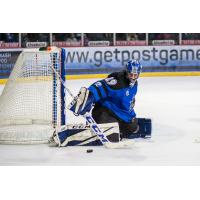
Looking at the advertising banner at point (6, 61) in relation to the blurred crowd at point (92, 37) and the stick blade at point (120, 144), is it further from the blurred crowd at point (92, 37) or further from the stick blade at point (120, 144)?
the stick blade at point (120, 144)

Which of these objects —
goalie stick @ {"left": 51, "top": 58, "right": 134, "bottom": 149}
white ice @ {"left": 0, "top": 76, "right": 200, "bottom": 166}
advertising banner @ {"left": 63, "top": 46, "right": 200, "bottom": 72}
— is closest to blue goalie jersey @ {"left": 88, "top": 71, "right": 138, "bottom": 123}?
goalie stick @ {"left": 51, "top": 58, "right": 134, "bottom": 149}

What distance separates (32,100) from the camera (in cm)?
482

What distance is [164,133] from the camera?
447 cm

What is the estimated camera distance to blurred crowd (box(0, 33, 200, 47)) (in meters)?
8.09

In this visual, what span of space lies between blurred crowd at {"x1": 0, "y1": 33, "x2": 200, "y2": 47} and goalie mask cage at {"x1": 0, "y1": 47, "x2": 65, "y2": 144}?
2.95m

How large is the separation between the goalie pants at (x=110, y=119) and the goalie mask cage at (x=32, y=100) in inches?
10.8

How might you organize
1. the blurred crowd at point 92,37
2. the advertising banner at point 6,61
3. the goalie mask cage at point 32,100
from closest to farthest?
the goalie mask cage at point 32,100 < the advertising banner at point 6,61 < the blurred crowd at point 92,37

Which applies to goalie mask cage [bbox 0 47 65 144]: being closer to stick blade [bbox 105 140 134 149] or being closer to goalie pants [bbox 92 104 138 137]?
goalie pants [bbox 92 104 138 137]

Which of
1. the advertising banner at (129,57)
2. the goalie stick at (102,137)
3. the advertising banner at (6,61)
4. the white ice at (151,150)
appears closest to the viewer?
the white ice at (151,150)

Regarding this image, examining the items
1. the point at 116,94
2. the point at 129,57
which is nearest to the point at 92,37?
the point at 129,57

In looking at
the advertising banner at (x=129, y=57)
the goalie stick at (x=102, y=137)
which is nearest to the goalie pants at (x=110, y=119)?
the goalie stick at (x=102, y=137)

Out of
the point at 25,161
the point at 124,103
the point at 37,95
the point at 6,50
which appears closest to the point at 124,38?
the point at 6,50

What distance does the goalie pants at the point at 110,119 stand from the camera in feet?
13.1

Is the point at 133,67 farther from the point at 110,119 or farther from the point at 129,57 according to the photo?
the point at 129,57
